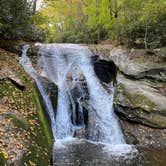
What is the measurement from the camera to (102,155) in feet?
28.5

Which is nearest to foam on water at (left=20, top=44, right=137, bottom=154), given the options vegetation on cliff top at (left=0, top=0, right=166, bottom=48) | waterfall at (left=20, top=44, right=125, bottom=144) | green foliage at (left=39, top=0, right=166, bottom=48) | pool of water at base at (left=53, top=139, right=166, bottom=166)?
waterfall at (left=20, top=44, right=125, bottom=144)

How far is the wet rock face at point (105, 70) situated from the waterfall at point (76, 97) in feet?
0.95

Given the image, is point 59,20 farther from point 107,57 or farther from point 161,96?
point 161,96

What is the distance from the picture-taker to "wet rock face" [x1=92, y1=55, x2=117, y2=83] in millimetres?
13258

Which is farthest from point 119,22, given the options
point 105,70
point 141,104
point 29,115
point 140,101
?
point 29,115

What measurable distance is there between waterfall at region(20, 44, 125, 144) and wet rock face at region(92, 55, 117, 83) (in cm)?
29

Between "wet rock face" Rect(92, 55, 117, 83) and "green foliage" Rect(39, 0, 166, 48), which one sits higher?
"green foliage" Rect(39, 0, 166, 48)

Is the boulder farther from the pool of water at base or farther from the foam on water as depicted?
the pool of water at base

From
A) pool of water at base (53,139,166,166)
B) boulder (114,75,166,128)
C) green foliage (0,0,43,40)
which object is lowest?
pool of water at base (53,139,166,166)

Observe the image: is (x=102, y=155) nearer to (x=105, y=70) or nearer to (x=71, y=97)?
(x=71, y=97)

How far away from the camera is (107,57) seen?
13906 mm

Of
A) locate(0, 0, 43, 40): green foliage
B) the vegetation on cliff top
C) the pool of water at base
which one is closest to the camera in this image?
the pool of water at base

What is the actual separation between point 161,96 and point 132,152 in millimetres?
3390

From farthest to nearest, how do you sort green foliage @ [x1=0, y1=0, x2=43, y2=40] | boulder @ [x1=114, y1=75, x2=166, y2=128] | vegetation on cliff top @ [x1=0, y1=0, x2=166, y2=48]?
vegetation on cliff top @ [x1=0, y1=0, x2=166, y2=48], green foliage @ [x1=0, y1=0, x2=43, y2=40], boulder @ [x1=114, y1=75, x2=166, y2=128]
